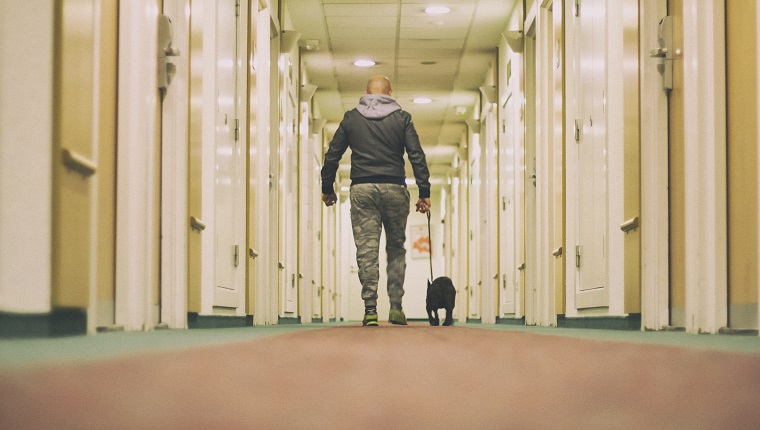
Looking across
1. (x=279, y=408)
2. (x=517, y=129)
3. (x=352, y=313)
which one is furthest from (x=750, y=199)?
(x=352, y=313)

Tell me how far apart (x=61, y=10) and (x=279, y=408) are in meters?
2.04

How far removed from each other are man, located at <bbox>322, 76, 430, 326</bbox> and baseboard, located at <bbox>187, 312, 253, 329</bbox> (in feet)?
2.76

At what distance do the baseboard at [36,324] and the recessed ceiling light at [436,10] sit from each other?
20.8ft

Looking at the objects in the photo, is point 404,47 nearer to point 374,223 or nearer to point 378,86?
Answer: point 378,86

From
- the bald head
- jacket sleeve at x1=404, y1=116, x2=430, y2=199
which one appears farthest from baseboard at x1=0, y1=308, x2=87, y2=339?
the bald head

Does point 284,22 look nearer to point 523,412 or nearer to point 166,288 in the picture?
point 166,288

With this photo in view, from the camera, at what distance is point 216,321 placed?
4898mm

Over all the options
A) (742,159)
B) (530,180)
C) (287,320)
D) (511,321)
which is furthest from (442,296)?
(742,159)

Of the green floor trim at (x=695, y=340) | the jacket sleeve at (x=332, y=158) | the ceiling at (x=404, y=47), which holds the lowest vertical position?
the green floor trim at (x=695, y=340)

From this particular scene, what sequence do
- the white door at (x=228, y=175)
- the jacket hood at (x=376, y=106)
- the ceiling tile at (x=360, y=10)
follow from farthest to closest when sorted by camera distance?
the ceiling tile at (x=360, y=10) → the jacket hood at (x=376, y=106) → the white door at (x=228, y=175)

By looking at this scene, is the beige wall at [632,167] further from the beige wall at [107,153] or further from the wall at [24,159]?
the wall at [24,159]

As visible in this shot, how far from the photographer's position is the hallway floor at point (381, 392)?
875 millimetres

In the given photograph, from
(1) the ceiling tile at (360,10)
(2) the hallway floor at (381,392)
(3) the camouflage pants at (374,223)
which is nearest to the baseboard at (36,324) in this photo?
(2) the hallway floor at (381,392)

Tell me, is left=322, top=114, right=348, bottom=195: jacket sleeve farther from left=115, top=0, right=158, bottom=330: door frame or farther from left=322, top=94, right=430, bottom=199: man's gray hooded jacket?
left=115, top=0, right=158, bottom=330: door frame
